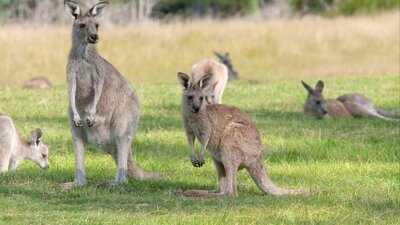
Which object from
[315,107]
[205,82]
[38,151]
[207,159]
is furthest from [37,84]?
[205,82]

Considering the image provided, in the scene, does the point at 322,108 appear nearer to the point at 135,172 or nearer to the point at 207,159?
the point at 207,159

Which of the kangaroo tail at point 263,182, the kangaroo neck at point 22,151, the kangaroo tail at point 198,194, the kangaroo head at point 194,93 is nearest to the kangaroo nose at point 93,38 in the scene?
the kangaroo head at point 194,93

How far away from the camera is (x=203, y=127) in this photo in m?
8.17

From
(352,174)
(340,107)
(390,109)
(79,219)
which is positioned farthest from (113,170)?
(390,109)

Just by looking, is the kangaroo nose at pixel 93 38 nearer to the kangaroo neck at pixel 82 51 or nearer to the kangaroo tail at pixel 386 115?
the kangaroo neck at pixel 82 51

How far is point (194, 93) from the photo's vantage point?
841cm

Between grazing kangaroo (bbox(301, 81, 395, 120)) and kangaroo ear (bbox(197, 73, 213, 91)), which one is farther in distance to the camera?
grazing kangaroo (bbox(301, 81, 395, 120))

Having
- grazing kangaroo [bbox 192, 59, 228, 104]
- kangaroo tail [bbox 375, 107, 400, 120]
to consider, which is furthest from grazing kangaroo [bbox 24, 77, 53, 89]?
kangaroo tail [bbox 375, 107, 400, 120]

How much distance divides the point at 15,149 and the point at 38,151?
238 mm

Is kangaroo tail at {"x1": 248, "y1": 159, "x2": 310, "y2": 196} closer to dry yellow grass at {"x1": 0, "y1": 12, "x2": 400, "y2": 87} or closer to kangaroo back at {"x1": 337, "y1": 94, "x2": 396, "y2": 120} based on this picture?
kangaroo back at {"x1": 337, "y1": 94, "x2": 396, "y2": 120}

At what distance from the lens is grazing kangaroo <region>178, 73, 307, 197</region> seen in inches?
317

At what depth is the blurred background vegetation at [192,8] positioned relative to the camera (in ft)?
131

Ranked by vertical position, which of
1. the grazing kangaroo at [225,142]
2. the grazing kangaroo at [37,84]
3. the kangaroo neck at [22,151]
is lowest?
the grazing kangaroo at [37,84]

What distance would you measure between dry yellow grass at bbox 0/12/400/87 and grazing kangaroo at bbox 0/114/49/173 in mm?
15891
